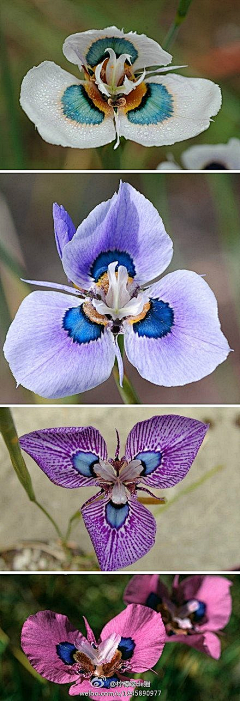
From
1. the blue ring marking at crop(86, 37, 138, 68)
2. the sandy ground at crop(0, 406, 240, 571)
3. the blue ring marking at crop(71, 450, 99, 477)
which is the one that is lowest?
the sandy ground at crop(0, 406, 240, 571)

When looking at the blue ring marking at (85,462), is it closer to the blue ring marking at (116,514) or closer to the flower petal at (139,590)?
A: the blue ring marking at (116,514)

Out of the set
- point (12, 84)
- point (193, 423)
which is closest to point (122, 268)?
point (193, 423)

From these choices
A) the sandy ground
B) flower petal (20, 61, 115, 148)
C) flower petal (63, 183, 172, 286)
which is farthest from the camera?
the sandy ground

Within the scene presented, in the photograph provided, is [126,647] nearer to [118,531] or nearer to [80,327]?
[118,531]

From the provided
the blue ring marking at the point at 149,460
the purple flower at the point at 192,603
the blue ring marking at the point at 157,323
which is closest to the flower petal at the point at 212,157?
the blue ring marking at the point at 157,323

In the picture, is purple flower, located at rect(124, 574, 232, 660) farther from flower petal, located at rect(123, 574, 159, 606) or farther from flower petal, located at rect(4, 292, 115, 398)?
flower petal, located at rect(4, 292, 115, 398)

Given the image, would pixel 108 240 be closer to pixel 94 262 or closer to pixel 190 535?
pixel 94 262

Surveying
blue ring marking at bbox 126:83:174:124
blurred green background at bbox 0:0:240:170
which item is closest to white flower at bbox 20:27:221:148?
blue ring marking at bbox 126:83:174:124

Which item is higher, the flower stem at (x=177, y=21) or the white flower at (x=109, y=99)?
the flower stem at (x=177, y=21)
